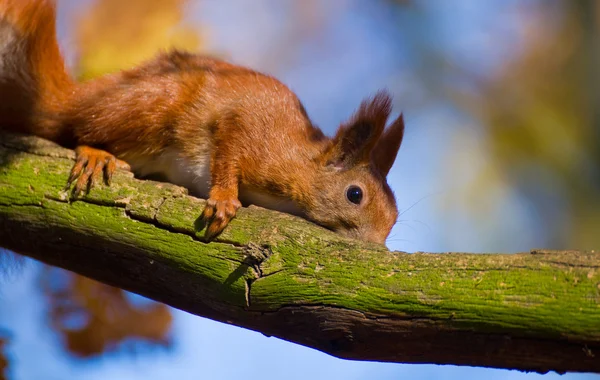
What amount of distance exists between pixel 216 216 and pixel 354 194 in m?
1.02

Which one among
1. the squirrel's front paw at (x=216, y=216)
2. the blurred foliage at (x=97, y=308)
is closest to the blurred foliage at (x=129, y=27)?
the blurred foliage at (x=97, y=308)

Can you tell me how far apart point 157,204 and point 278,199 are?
86 centimetres

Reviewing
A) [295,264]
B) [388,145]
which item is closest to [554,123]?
[388,145]

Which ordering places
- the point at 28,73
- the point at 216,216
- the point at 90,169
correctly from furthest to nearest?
the point at 28,73 < the point at 90,169 < the point at 216,216

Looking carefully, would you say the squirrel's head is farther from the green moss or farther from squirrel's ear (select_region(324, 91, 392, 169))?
the green moss

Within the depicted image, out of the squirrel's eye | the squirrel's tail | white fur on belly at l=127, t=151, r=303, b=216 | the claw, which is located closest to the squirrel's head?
the squirrel's eye

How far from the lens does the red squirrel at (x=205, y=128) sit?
3922mm

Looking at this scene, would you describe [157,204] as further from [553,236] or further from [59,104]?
[553,236]

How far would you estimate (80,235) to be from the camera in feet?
10.8

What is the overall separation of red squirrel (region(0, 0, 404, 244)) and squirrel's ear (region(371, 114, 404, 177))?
0.01 metres

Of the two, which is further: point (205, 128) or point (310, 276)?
point (205, 128)

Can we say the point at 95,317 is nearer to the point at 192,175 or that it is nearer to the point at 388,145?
the point at 192,175

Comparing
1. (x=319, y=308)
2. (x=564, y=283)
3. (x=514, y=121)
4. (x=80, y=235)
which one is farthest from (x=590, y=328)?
(x=514, y=121)

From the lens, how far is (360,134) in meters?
4.00
